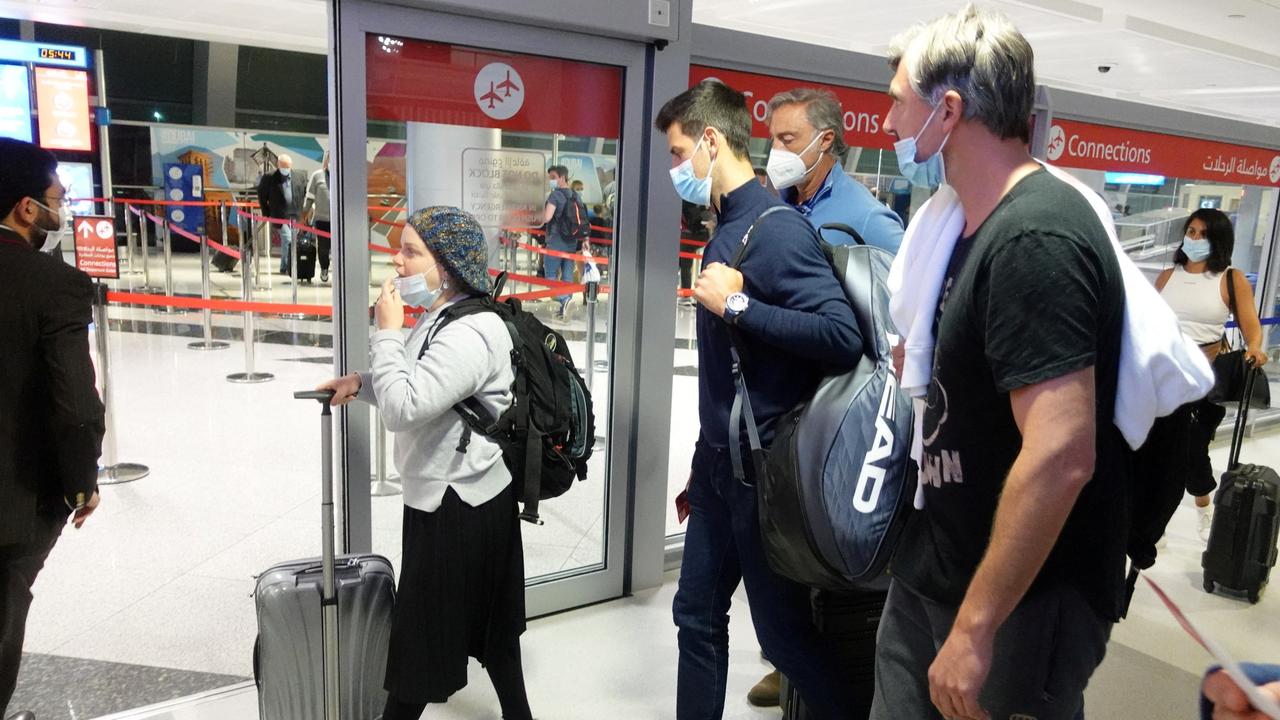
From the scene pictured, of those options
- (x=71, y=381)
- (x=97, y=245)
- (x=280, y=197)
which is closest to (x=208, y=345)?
(x=97, y=245)

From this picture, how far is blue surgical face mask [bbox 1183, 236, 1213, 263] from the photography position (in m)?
4.60

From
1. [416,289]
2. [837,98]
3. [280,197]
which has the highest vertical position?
[837,98]

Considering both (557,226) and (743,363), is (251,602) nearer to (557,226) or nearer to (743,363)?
(557,226)

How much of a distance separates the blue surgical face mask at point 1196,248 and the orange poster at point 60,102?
19.8ft

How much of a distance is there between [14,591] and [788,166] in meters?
2.44

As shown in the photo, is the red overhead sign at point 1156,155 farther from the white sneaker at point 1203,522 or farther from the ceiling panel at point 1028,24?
the ceiling panel at point 1028,24

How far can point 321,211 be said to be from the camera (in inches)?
408

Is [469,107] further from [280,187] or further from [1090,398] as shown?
[280,187]

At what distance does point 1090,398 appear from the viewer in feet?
3.96

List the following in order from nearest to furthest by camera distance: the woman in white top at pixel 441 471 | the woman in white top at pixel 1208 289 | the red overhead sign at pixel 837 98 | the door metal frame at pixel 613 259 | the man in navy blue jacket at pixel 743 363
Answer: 1. the man in navy blue jacket at pixel 743 363
2. the woman in white top at pixel 441 471
3. the door metal frame at pixel 613 259
4. the red overhead sign at pixel 837 98
5. the woman in white top at pixel 1208 289

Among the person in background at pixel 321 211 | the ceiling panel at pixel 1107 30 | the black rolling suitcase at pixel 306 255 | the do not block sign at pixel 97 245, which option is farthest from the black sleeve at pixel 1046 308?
the black rolling suitcase at pixel 306 255

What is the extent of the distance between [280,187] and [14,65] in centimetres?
771

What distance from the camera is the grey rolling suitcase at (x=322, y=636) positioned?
7.81ft

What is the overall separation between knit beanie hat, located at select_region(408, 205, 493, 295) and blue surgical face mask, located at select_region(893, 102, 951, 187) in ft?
3.83
